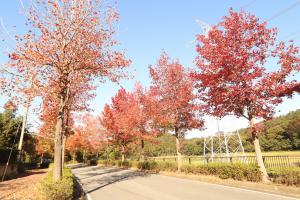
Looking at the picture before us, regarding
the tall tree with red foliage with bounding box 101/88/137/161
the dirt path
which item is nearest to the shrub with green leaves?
the tall tree with red foliage with bounding box 101/88/137/161

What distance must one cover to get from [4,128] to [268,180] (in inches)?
1435

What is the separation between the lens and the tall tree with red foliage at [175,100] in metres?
24.7

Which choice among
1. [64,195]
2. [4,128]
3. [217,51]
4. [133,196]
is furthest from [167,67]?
[4,128]

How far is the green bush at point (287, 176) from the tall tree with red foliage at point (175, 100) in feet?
37.5

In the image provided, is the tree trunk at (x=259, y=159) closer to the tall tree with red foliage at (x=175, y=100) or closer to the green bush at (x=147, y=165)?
the tall tree with red foliage at (x=175, y=100)

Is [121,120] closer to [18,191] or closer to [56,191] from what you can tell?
[18,191]

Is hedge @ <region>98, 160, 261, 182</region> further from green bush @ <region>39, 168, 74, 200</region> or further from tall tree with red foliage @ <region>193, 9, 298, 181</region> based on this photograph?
green bush @ <region>39, 168, 74, 200</region>

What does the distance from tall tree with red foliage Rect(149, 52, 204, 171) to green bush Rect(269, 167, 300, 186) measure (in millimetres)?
11427

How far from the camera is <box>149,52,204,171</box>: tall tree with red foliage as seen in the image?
24703mm

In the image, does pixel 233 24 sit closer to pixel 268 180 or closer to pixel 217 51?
pixel 217 51

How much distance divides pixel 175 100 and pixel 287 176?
13.3 meters

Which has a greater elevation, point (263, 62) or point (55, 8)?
point (55, 8)

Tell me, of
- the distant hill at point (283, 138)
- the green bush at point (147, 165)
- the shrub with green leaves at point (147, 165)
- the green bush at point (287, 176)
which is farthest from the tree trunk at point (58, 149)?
the distant hill at point (283, 138)

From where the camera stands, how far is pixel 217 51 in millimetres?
15336
